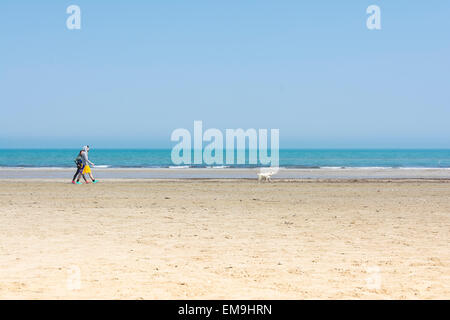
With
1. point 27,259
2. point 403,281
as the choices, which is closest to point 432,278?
point 403,281

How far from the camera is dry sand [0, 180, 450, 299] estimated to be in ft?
21.2

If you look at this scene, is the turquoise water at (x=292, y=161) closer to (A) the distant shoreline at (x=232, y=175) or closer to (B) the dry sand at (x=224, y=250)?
(A) the distant shoreline at (x=232, y=175)

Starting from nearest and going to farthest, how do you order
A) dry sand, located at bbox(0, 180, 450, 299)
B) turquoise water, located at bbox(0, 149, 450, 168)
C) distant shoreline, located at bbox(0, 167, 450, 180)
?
dry sand, located at bbox(0, 180, 450, 299) → distant shoreline, located at bbox(0, 167, 450, 180) → turquoise water, located at bbox(0, 149, 450, 168)

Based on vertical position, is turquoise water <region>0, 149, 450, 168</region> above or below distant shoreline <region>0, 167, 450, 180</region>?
above

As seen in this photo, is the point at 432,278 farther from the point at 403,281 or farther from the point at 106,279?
the point at 106,279

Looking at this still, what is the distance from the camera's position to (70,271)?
23.8 ft

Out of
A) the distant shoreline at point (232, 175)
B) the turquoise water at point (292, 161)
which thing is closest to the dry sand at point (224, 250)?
the distant shoreline at point (232, 175)

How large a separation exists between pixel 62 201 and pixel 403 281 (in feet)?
38.4

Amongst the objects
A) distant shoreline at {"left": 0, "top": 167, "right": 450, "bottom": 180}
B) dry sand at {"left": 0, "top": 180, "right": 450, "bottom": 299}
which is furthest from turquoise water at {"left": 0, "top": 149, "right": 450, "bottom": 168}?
dry sand at {"left": 0, "top": 180, "right": 450, "bottom": 299}

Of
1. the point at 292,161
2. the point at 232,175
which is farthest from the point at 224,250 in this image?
the point at 292,161

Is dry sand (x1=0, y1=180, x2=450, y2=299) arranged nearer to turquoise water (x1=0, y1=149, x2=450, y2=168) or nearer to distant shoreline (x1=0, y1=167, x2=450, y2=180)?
distant shoreline (x1=0, y1=167, x2=450, y2=180)

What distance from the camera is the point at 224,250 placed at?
28.8 feet

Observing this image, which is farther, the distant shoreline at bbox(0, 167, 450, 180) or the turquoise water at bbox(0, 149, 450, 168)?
the turquoise water at bbox(0, 149, 450, 168)

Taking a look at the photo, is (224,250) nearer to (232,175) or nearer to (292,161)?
(232,175)
